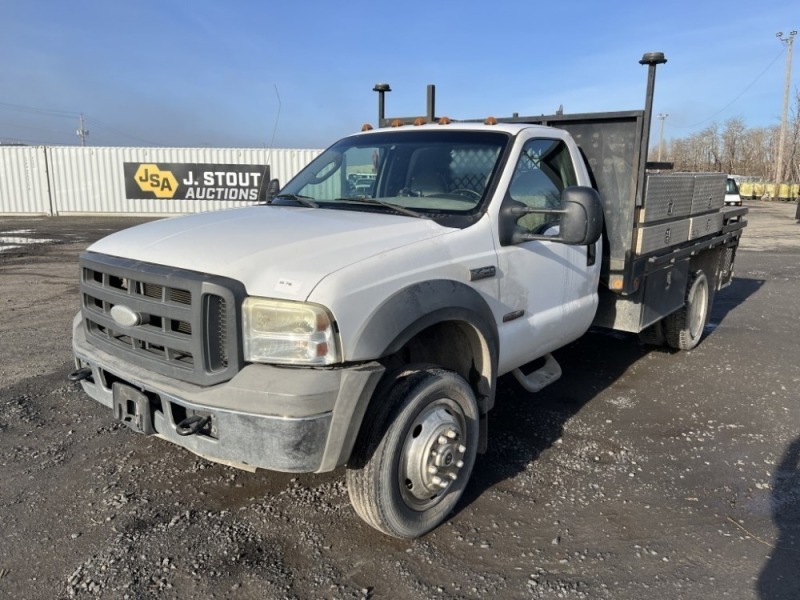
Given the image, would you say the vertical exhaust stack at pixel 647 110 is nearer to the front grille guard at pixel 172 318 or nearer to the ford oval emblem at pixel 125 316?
the front grille guard at pixel 172 318

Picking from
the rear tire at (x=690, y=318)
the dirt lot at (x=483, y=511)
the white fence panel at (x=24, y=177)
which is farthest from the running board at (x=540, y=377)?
the white fence panel at (x=24, y=177)

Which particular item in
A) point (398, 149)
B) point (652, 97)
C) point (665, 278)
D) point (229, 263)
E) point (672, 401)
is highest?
point (652, 97)

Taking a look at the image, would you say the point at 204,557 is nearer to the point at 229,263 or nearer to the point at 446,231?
the point at 229,263

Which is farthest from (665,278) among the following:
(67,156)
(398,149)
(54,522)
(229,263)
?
(67,156)

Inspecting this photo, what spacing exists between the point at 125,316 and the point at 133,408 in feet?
1.44

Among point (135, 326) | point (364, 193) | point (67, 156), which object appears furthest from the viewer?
point (67, 156)

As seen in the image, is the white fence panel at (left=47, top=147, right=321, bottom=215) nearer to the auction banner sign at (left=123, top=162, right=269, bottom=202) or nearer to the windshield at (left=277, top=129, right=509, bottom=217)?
the auction banner sign at (left=123, top=162, right=269, bottom=202)

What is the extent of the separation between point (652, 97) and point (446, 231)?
231 centimetres

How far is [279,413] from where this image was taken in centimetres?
249

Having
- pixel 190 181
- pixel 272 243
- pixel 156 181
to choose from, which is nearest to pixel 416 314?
pixel 272 243

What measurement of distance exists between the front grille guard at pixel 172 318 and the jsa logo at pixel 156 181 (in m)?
22.6

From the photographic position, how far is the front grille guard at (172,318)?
102 inches

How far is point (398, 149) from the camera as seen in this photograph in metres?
4.15

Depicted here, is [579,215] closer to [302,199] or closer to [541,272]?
[541,272]
